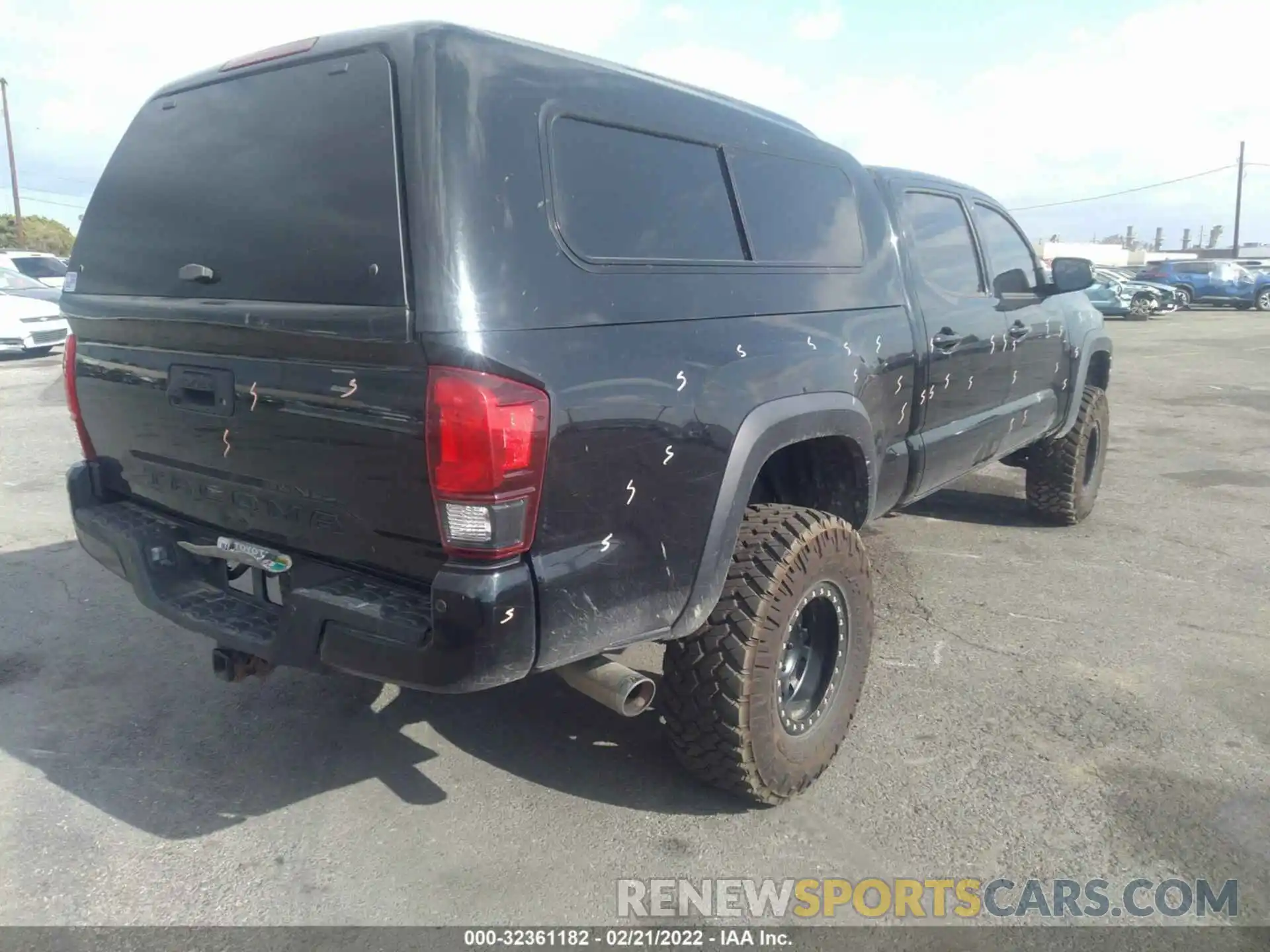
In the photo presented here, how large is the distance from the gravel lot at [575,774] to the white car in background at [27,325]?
11103 mm

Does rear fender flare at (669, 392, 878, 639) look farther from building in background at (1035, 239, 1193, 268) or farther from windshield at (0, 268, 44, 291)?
building in background at (1035, 239, 1193, 268)

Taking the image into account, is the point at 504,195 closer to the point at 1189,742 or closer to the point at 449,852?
the point at 449,852

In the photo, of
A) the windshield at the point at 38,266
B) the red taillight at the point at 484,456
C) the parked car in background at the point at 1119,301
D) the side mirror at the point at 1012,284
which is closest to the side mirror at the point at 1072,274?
the side mirror at the point at 1012,284

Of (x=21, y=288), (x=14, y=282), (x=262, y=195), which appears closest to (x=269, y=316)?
(x=262, y=195)

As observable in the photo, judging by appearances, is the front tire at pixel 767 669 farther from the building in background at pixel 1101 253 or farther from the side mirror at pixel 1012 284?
the building in background at pixel 1101 253

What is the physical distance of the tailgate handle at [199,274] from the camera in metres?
2.72

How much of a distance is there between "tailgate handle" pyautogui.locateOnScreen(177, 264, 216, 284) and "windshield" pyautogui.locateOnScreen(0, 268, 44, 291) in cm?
1488

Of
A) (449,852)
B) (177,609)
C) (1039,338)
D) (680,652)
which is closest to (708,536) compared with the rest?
(680,652)

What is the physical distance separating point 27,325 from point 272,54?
14.2m

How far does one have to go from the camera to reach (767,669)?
9.64 ft

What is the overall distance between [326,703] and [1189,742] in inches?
126

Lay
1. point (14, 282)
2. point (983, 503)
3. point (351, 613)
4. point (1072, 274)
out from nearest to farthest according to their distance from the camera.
Result: point (351, 613) < point (1072, 274) < point (983, 503) < point (14, 282)

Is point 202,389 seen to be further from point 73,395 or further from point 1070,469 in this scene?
point 1070,469

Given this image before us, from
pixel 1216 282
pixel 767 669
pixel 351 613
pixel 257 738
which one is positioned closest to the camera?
pixel 351 613
